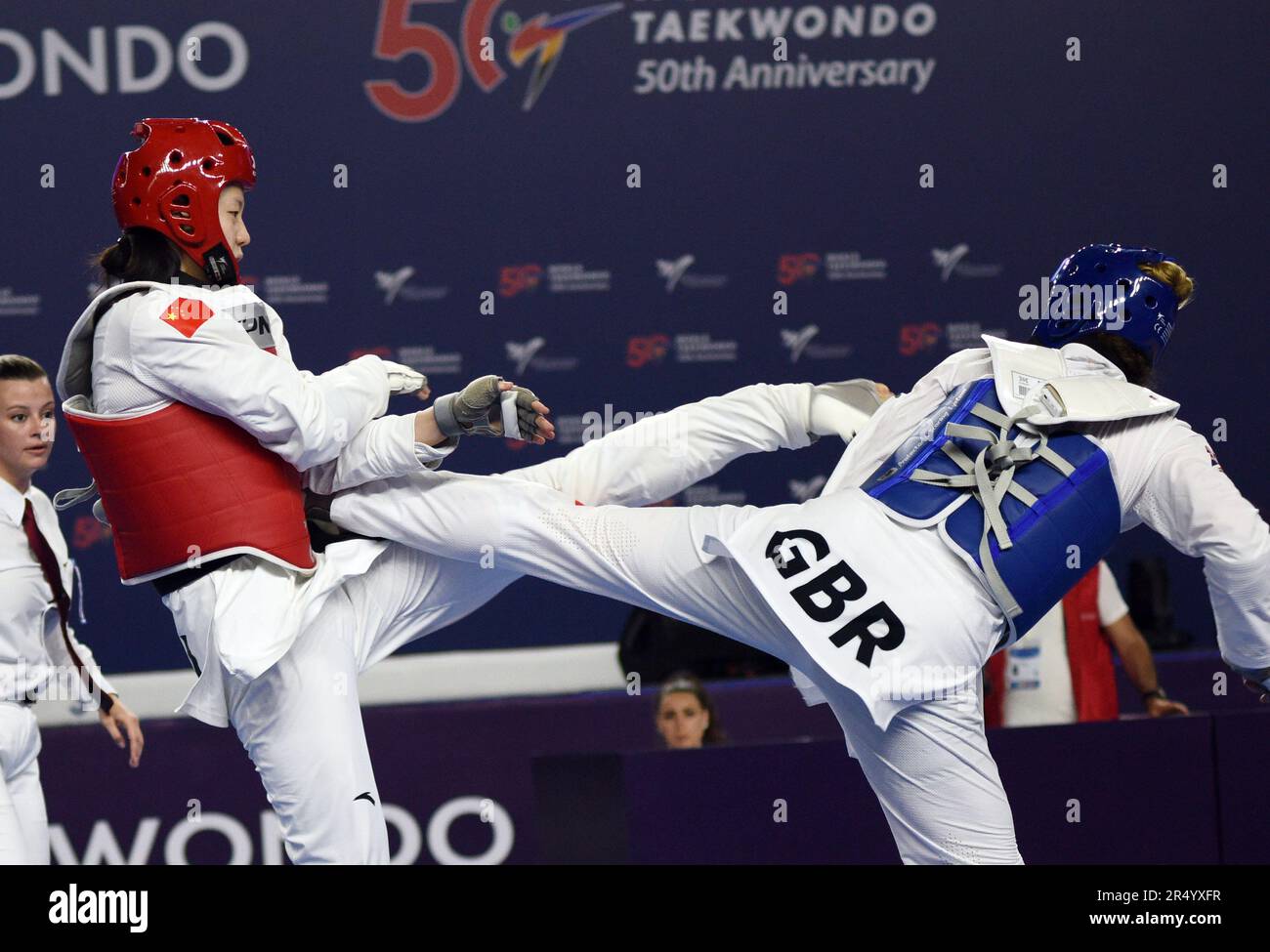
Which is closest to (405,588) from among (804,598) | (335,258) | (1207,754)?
(804,598)

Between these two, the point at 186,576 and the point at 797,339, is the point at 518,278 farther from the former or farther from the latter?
the point at 186,576

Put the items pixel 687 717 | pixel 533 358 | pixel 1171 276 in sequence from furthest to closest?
pixel 533 358
pixel 687 717
pixel 1171 276

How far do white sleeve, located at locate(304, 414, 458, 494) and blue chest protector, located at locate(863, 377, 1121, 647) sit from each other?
1.08 metres

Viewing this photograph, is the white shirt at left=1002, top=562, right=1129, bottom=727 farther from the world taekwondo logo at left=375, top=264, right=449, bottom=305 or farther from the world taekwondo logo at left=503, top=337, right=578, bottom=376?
the world taekwondo logo at left=375, top=264, right=449, bottom=305

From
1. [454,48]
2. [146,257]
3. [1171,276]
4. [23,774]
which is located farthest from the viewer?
[454,48]

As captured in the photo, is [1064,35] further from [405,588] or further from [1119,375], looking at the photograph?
[405,588]

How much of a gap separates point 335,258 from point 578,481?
3738 mm

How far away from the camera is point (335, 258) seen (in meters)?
7.48

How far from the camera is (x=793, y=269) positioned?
24.9 feet

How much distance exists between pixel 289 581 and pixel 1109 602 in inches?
137

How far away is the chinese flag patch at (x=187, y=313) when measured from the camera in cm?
367

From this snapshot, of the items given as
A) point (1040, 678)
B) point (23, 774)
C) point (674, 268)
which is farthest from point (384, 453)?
point (674, 268)

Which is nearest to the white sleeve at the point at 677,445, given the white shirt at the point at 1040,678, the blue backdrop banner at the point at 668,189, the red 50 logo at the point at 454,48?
the white shirt at the point at 1040,678

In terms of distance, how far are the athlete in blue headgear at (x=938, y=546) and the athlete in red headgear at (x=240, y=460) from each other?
0.64 feet
